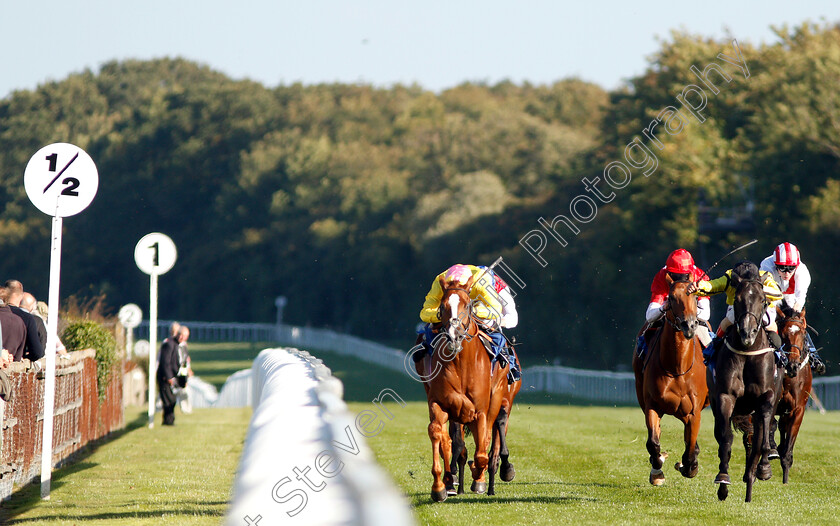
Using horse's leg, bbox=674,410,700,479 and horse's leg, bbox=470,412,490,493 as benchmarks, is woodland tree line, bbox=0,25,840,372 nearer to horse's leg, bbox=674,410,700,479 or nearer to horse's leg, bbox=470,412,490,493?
horse's leg, bbox=674,410,700,479

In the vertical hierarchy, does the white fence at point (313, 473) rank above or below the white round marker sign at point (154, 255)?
below

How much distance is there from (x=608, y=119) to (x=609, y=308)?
9.88 metres

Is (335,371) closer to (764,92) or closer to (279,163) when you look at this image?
(764,92)

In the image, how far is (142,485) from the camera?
8.70 m

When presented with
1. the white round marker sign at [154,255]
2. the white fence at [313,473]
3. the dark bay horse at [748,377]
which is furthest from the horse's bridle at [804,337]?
the white round marker sign at [154,255]

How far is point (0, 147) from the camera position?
63.5m

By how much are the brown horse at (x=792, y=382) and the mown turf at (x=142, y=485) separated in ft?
14.7

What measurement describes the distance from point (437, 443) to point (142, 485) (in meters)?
2.64

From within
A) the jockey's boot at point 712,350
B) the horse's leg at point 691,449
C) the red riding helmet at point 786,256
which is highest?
the red riding helmet at point 786,256

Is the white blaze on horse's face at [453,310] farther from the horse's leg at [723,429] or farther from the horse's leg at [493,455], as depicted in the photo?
the horse's leg at [723,429]

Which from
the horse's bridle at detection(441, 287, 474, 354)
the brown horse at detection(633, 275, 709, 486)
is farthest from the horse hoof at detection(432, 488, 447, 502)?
the brown horse at detection(633, 275, 709, 486)

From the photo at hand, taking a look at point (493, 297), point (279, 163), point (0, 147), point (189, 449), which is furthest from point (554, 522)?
point (0, 147)

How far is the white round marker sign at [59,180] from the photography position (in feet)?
26.8

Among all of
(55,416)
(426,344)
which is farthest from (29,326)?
(426,344)
